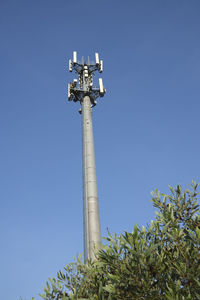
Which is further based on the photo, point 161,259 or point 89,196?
point 89,196

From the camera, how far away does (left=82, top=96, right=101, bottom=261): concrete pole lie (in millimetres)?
32094

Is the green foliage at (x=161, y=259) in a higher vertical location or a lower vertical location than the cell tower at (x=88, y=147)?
lower

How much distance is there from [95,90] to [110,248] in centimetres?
3311

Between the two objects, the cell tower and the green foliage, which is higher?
the cell tower

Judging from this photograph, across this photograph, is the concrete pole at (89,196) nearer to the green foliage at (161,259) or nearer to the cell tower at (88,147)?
the cell tower at (88,147)

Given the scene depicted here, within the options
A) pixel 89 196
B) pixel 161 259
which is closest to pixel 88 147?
pixel 89 196

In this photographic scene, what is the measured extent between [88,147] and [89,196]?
21.0ft

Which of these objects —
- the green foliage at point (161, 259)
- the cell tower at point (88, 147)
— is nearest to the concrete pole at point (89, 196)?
the cell tower at point (88, 147)

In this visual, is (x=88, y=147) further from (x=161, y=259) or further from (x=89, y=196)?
(x=161, y=259)

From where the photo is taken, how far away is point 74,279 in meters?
18.9

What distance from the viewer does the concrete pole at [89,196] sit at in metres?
32.1

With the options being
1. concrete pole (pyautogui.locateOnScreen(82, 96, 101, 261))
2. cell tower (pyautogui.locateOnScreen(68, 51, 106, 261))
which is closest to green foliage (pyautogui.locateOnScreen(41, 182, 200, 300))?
cell tower (pyautogui.locateOnScreen(68, 51, 106, 261))

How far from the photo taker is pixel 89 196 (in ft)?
115

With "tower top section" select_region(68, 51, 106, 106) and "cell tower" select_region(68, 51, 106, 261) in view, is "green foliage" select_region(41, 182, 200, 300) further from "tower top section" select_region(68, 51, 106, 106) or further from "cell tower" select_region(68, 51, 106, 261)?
"tower top section" select_region(68, 51, 106, 106)
